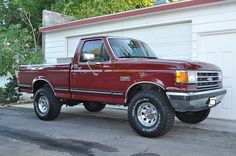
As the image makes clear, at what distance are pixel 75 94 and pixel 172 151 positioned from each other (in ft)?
10.8

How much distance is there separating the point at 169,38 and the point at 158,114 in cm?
436

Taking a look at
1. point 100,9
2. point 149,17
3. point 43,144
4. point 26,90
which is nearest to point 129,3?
point 100,9

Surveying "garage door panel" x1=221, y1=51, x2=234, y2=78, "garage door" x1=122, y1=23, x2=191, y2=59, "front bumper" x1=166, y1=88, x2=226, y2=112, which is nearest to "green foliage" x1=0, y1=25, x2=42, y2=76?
"garage door" x1=122, y1=23, x2=191, y2=59

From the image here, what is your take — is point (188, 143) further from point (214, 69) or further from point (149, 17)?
point (149, 17)

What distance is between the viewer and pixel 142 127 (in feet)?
23.5

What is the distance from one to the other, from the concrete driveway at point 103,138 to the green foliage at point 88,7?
9.64 meters

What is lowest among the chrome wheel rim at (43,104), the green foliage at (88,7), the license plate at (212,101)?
the chrome wheel rim at (43,104)

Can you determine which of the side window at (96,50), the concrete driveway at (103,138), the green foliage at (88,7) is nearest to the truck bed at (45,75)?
the side window at (96,50)

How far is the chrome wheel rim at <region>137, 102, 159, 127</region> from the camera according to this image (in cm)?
704

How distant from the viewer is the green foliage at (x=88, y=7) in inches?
726

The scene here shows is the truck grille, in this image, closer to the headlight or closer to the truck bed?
the headlight

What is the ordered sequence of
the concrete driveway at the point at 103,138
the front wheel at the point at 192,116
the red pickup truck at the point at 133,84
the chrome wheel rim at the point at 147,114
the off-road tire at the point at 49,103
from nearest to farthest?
the concrete driveway at the point at 103,138 → the red pickup truck at the point at 133,84 → the chrome wheel rim at the point at 147,114 → the front wheel at the point at 192,116 → the off-road tire at the point at 49,103

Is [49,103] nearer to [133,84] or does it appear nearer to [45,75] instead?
[45,75]

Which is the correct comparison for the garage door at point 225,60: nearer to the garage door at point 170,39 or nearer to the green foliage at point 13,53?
the garage door at point 170,39
